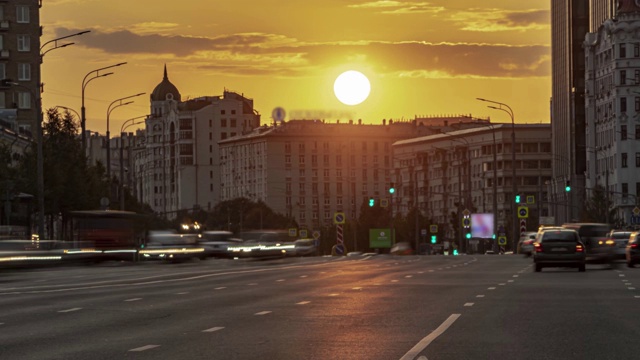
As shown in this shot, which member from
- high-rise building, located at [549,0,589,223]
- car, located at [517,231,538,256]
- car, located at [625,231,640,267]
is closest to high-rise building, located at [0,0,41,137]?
high-rise building, located at [549,0,589,223]

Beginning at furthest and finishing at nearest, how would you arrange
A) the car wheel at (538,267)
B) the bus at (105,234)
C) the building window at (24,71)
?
the building window at (24,71) < the bus at (105,234) < the car wheel at (538,267)

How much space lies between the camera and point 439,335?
20.4 meters

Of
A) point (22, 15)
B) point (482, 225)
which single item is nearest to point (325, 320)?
point (22, 15)

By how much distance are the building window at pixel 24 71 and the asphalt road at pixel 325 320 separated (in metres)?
104

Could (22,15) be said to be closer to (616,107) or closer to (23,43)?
(23,43)

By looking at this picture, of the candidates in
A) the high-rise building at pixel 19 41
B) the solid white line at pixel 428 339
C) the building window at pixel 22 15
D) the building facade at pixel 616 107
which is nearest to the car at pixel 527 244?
the solid white line at pixel 428 339

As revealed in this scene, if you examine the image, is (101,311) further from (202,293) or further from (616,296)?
(616,296)

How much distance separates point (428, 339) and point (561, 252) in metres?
31.8

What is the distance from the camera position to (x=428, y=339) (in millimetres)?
19703

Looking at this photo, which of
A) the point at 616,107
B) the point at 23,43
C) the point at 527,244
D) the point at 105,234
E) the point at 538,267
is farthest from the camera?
the point at 616,107

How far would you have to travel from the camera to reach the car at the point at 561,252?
50.8 metres

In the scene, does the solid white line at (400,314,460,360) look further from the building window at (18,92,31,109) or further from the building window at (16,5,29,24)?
the building window at (18,92,31,109)

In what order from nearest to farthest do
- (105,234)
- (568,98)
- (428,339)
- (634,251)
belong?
(428,339) → (634,251) → (105,234) → (568,98)

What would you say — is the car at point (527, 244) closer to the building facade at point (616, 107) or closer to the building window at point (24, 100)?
the building facade at point (616, 107)
